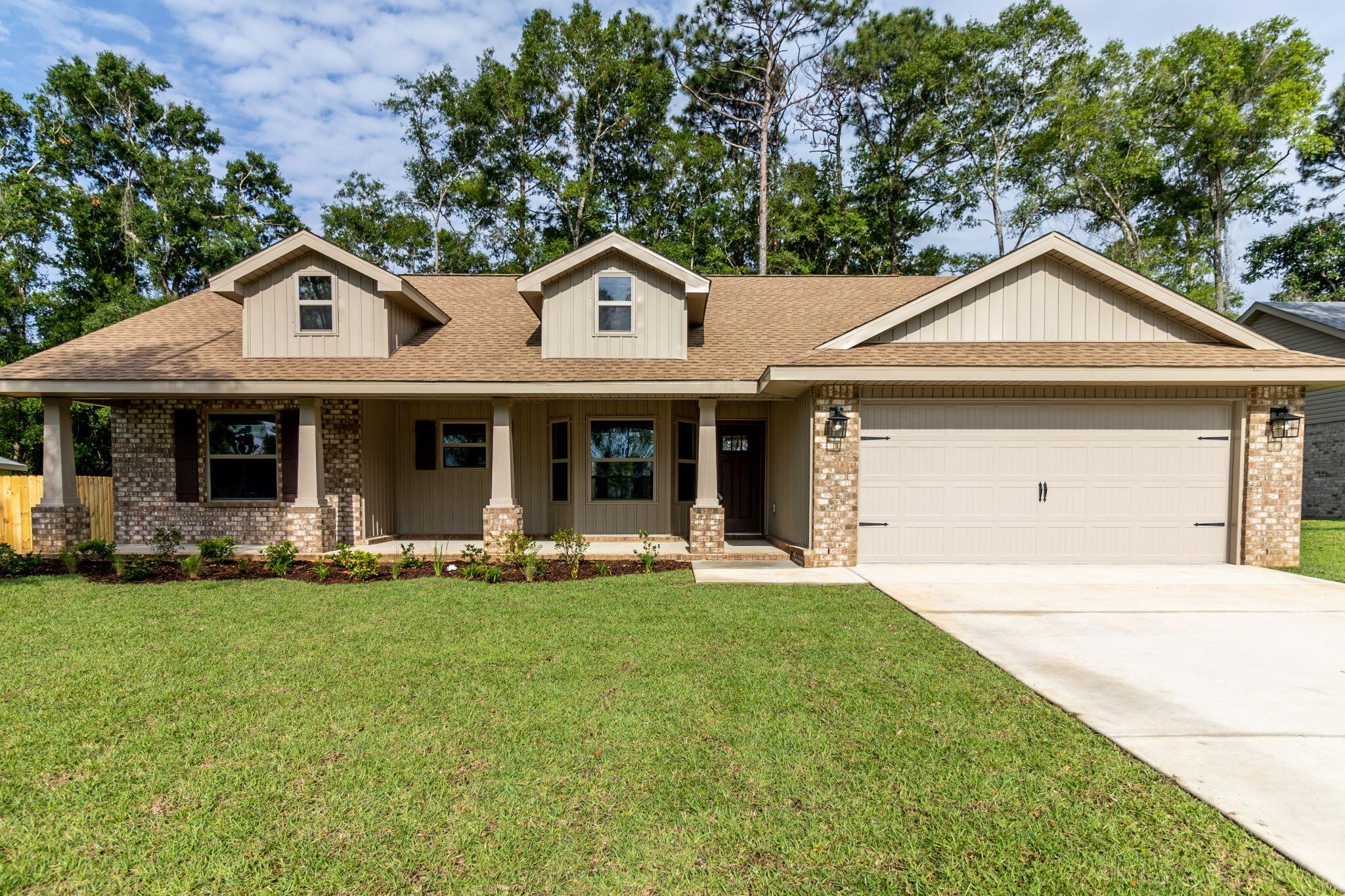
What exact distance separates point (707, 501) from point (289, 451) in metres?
6.96

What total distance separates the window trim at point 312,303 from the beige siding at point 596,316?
342 cm

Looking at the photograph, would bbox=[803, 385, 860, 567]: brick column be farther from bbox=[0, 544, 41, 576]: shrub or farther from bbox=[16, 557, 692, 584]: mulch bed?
bbox=[0, 544, 41, 576]: shrub

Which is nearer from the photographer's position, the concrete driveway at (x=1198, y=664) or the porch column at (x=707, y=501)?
the concrete driveway at (x=1198, y=664)

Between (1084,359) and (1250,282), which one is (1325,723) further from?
(1250,282)

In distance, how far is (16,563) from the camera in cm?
823

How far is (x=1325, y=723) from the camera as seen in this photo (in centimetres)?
345

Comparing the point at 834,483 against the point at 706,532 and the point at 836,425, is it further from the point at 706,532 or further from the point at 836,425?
the point at 706,532

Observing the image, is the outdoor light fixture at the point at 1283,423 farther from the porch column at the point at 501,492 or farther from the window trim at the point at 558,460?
the porch column at the point at 501,492

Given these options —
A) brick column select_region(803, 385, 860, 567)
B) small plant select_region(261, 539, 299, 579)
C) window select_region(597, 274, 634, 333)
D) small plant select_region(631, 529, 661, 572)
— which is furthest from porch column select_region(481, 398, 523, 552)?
brick column select_region(803, 385, 860, 567)

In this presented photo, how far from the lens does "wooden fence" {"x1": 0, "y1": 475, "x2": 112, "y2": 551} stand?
10477 mm

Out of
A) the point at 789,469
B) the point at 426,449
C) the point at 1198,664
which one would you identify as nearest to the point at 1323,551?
the point at 1198,664

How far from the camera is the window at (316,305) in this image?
9836mm

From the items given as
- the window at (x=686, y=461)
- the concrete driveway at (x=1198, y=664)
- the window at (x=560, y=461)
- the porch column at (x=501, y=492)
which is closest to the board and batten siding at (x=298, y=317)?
the porch column at (x=501, y=492)

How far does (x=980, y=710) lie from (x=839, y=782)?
4.34 feet
